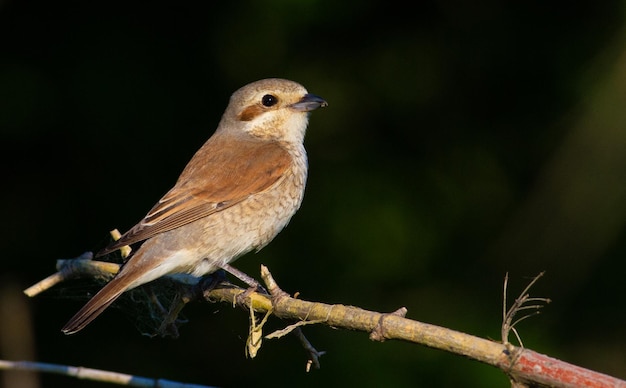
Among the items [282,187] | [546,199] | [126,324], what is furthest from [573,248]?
[126,324]

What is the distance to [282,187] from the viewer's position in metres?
3.24

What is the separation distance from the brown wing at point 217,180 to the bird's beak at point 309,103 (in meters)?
0.18

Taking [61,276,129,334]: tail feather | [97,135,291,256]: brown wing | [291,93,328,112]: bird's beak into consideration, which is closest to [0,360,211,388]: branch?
[61,276,129,334]: tail feather

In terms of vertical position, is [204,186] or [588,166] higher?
[204,186]

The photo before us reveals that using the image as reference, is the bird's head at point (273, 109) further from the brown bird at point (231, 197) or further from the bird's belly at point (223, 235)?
the bird's belly at point (223, 235)

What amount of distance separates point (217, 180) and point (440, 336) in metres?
1.69

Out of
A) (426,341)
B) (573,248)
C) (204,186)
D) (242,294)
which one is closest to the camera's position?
(426,341)

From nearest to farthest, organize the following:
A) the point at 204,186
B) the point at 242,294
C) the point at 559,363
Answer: the point at 559,363 → the point at 242,294 → the point at 204,186

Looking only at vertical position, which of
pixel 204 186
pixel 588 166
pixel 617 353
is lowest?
pixel 617 353

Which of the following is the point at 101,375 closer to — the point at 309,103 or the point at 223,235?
the point at 223,235

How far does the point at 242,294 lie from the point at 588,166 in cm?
207

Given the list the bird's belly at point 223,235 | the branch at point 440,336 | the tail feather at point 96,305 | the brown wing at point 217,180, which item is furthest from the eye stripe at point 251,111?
the branch at point 440,336

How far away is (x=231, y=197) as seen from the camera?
10.3 ft

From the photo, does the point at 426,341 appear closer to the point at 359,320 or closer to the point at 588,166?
the point at 359,320
